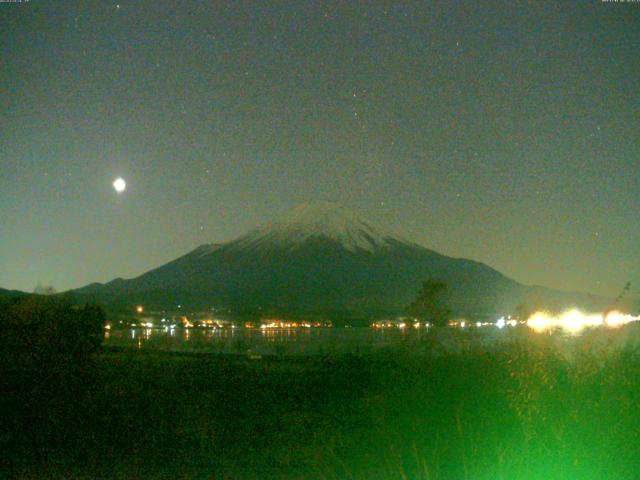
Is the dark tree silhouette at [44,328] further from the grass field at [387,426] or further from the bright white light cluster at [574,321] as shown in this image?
the bright white light cluster at [574,321]

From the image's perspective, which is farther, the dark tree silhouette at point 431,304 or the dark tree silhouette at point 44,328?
the dark tree silhouette at point 431,304

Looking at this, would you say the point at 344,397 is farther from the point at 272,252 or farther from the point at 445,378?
the point at 272,252

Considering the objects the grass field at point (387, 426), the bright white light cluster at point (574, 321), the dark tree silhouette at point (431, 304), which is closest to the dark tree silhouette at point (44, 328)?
the grass field at point (387, 426)

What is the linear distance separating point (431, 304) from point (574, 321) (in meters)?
24.8

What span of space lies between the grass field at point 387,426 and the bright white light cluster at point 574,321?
3.45 feet

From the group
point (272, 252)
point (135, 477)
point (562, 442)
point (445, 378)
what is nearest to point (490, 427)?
point (562, 442)

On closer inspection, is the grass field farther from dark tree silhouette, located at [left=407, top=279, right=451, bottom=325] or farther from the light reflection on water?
dark tree silhouette, located at [left=407, top=279, right=451, bottom=325]

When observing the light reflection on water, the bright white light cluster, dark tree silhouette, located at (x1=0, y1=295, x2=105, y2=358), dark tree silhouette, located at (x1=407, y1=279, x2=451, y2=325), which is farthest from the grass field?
dark tree silhouette, located at (x1=407, y1=279, x2=451, y2=325)

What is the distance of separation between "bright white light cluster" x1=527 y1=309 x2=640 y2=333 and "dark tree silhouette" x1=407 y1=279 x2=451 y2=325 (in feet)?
71.4

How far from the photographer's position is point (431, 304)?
3978 cm

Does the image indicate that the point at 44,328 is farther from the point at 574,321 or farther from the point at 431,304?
the point at 574,321

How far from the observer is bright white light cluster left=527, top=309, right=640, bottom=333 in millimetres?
12534

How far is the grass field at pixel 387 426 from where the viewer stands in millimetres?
8352

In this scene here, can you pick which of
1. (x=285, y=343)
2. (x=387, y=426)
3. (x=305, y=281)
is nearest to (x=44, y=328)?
(x=387, y=426)
